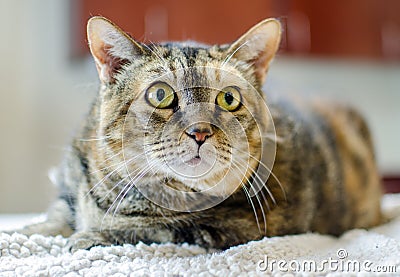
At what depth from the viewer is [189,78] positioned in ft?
2.55

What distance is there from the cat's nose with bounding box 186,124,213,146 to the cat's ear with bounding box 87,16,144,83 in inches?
7.1

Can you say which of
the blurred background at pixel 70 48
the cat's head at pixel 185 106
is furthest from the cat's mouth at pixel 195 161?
the blurred background at pixel 70 48

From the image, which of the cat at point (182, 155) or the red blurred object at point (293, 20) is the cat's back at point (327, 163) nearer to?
the cat at point (182, 155)

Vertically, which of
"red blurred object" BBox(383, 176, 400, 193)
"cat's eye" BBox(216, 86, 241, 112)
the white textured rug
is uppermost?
"cat's eye" BBox(216, 86, 241, 112)

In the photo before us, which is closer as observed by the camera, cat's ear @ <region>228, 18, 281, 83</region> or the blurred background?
cat's ear @ <region>228, 18, 281, 83</region>

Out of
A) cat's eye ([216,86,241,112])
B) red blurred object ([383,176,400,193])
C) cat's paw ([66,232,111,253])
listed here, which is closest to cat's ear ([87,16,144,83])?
cat's eye ([216,86,241,112])

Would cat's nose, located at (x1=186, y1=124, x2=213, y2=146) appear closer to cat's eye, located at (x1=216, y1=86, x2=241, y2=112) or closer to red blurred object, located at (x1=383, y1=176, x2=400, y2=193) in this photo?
cat's eye, located at (x1=216, y1=86, x2=241, y2=112)

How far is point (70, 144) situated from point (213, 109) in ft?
1.43

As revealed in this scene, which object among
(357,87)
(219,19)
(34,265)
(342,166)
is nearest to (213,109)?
(34,265)

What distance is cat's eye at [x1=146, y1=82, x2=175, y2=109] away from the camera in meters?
0.77

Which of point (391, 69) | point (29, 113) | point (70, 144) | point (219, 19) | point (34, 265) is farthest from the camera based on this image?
point (391, 69)

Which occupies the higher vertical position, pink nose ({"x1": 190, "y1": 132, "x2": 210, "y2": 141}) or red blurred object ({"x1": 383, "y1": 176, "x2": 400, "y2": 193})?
pink nose ({"x1": 190, "y1": 132, "x2": 210, "y2": 141})

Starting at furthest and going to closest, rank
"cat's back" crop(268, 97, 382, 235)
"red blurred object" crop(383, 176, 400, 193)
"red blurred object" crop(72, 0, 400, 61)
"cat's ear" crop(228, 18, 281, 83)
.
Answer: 1. "red blurred object" crop(383, 176, 400, 193)
2. "red blurred object" crop(72, 0, 400, 61)
3. "cat's back" crop(268, 97, 382, 235)
4. "cat's ear" crop(228, 18, 281, 83)

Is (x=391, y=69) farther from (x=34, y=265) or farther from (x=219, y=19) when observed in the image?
(x=34, y=265)
